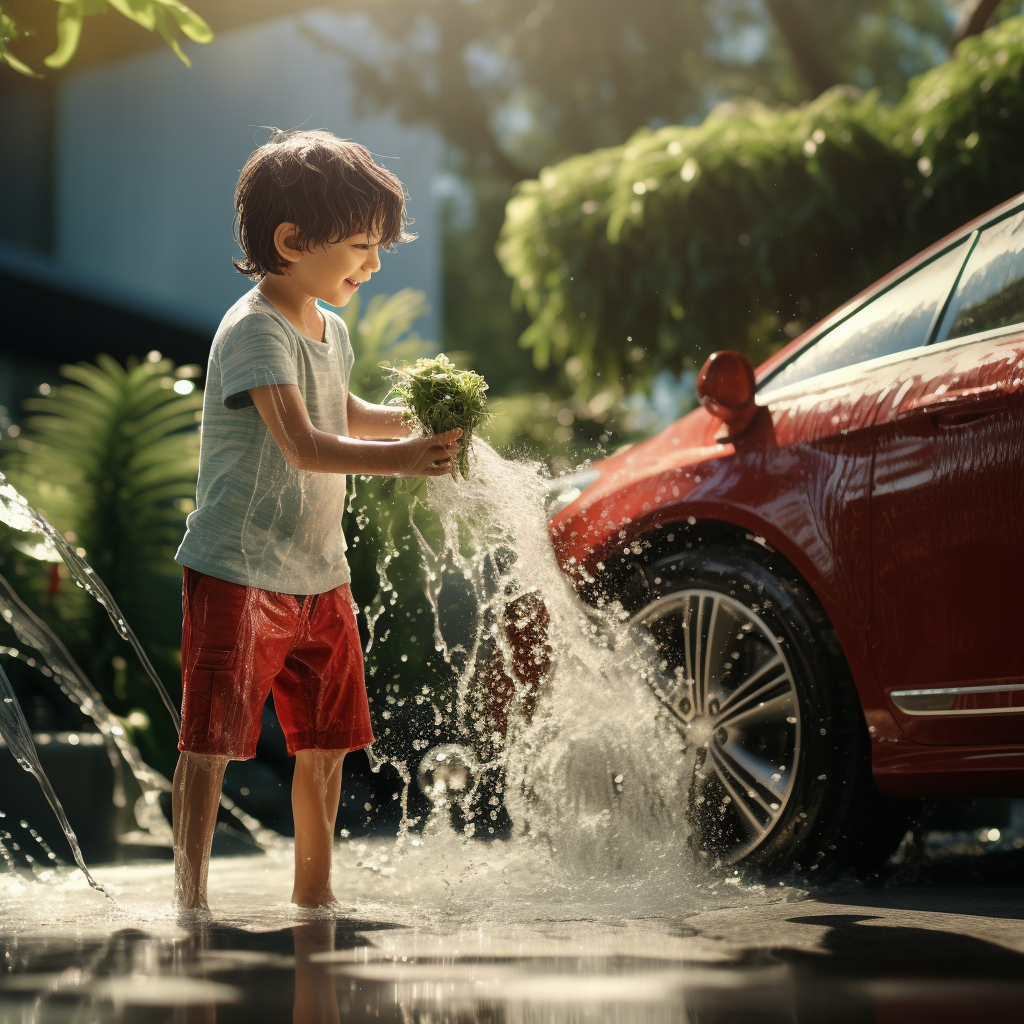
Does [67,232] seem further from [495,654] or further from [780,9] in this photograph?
[495,654]

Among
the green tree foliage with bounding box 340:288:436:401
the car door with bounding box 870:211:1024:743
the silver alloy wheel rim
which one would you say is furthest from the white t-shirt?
the green tree foliage with bounding box 340:288:436:401

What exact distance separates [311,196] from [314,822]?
1.37 m

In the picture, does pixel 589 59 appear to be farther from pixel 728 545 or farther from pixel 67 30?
pixel 728 545

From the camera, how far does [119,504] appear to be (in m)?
5.84

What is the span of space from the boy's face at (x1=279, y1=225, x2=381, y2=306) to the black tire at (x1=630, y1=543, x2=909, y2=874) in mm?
1034

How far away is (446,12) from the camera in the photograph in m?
20.2

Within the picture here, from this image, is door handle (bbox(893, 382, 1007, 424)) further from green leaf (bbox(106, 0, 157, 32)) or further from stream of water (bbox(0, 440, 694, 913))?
green leaf (bbox(106, 0, 157, 32))

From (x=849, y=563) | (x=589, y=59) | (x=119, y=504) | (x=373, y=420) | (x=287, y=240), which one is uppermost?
(x=589, y=59)

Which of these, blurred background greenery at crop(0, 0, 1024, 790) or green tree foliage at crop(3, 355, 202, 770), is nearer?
blurred background greenery at crop(0, 0, 1024, 790)

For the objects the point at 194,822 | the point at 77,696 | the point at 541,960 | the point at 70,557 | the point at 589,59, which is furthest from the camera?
the point at 589,59

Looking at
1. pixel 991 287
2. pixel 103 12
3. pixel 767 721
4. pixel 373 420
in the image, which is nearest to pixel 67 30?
pixel 103 12

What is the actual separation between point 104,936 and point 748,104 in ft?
27.9

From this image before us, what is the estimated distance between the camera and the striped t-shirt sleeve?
271cm

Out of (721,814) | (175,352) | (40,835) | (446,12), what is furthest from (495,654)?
(446,12)
